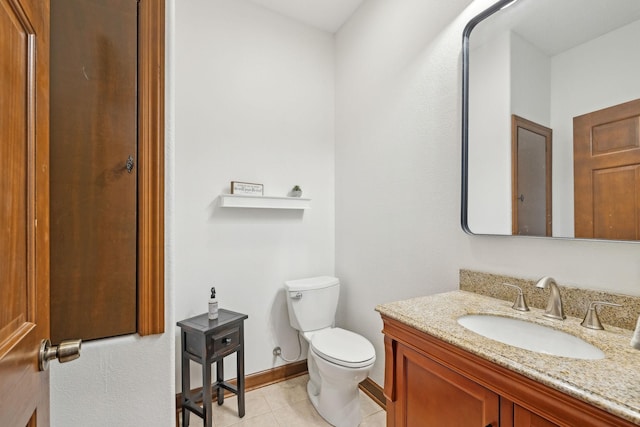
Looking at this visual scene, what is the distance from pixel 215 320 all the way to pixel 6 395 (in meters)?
1.33

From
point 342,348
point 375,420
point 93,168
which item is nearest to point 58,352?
point 93,168

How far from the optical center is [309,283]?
6.85ft

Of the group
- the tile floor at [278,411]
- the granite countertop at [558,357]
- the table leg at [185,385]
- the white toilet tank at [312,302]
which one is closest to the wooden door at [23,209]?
the granite countertop at [558,357]

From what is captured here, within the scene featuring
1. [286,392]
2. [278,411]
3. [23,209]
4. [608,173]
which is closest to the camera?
[23,209]

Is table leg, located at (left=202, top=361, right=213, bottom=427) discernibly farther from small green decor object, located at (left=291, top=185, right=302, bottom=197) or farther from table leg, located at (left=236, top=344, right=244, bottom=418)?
small green decor object, located at (left=291, top=185, right=302, bottom=197)

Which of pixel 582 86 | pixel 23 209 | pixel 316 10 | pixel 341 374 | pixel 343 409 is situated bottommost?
pixel 343 409

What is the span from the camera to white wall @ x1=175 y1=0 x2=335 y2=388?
1.85 m

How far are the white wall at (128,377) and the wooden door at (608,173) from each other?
1.45 m

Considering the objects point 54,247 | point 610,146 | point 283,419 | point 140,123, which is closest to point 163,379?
point 54,247

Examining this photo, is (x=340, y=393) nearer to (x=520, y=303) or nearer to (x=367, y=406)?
(x=367, y=406)

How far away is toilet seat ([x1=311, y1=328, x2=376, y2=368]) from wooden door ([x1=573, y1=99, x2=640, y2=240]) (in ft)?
3.75

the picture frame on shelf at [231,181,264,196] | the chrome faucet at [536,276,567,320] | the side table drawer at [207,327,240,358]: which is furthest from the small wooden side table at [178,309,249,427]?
the chrome faucet at [536,276,567,320]

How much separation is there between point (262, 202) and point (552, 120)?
1.59 meters

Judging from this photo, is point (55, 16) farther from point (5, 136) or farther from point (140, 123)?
point (5, 136)
